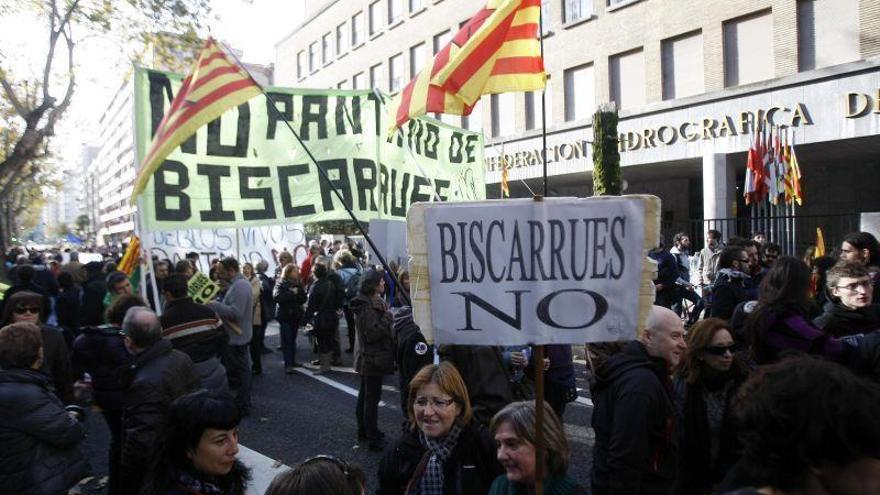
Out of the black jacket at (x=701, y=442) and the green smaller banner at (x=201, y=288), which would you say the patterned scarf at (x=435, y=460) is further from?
the green smaller banner at (x=201, y=288)

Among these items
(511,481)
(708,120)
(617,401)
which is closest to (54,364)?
(511,481)

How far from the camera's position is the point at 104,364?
15.3 ft

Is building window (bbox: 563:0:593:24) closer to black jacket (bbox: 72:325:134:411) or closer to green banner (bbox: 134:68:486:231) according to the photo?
green banner (bbox: 134:68:486:231)

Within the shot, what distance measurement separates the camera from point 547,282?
2.62 metres

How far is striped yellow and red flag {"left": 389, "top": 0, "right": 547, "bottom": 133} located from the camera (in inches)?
184

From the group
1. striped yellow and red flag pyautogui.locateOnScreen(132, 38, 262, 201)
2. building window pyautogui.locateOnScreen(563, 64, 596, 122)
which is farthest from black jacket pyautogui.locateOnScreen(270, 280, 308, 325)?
building window pyautogui.locateOnScreen(563, 64, 596, 122)

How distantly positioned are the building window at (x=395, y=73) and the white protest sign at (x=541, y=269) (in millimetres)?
28380

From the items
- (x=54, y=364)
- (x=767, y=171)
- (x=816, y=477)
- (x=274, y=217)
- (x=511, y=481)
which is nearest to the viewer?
(x=816, y=477)

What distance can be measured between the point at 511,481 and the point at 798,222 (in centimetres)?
1902

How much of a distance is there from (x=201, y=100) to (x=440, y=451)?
337 cm

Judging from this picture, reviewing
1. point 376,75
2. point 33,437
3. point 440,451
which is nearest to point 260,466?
point 33,437

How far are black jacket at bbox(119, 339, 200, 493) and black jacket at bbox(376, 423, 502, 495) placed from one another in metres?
1.39

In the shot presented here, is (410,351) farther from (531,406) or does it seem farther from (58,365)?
(58,365)

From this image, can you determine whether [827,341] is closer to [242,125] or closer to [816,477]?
[816,477]
